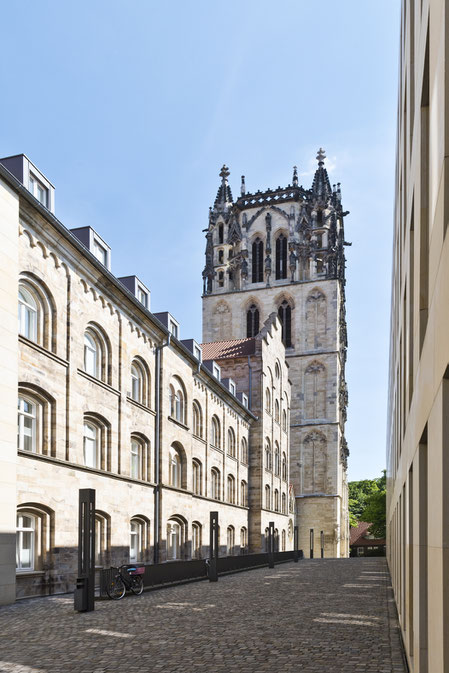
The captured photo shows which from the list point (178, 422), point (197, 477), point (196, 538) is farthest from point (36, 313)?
point (196, 538)

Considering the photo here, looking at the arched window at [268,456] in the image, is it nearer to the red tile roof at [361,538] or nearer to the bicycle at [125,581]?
the bicycle at [125,581]

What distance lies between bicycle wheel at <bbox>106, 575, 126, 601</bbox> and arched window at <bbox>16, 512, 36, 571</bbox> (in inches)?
99.1

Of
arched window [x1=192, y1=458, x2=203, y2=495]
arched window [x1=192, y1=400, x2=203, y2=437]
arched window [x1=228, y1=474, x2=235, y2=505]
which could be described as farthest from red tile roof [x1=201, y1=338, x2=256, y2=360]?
arched window [x1=192, y1=458, x2=203, y2=495]

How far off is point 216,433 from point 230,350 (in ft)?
44.9

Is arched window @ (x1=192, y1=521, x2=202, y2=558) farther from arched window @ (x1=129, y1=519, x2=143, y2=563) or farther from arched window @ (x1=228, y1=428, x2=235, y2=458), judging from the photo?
arched window @ (x1=228, y1=428, x2=235, y2=458)

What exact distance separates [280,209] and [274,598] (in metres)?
63.9

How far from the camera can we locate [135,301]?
27.0 meters

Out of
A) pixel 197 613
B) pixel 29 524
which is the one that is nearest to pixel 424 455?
pixel 197 613

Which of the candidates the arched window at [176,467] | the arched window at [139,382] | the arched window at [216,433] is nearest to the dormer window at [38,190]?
the arched window at [139,382]

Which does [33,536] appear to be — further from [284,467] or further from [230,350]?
[284,467]

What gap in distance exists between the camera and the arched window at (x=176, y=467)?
107 ft

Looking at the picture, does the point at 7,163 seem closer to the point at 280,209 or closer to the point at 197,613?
the point at 197,613

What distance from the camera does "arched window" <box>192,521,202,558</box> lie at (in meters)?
35.0

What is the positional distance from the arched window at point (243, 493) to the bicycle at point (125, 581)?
27049mm
